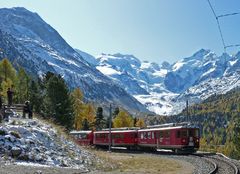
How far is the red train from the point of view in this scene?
169ft

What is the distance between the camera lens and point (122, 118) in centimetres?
10844

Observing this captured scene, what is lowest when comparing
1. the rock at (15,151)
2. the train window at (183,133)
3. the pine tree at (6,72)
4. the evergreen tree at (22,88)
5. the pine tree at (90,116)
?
the rock at (15,151)

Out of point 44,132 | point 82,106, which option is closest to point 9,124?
point 44,132

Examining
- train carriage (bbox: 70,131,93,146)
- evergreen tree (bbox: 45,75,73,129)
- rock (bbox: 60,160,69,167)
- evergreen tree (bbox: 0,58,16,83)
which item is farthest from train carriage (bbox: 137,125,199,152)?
evergreen tree (bbox: 0,58,16,83)

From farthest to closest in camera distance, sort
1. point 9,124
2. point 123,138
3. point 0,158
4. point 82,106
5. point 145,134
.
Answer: point 82,106 → point 123,138 → point 145,134 → point 9,124 → point 0,158

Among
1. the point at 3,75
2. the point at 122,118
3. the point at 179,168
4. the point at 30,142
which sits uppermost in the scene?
the point at 3,75

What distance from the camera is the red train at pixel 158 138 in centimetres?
5166

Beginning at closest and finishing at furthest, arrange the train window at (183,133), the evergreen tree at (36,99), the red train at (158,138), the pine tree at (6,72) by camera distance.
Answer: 1. the train window at (183,133)
2. the red train at (158,138)
3. the evergreen tree at (36,99)
4. the pine tree at (6,72)

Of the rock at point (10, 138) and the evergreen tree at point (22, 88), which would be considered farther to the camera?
the evergreen tree at point (22, 88)

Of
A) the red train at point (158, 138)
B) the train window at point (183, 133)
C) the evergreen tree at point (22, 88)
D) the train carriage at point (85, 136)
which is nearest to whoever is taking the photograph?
the train window at point (183, 133)

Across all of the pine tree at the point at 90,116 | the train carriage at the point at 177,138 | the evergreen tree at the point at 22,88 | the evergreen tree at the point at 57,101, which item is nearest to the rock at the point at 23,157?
the train carriage at the point at 177,138

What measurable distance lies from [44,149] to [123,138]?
131 ft

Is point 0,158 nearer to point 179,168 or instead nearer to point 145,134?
point 179,168

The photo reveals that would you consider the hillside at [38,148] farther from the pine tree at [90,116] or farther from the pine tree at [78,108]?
the pine tree at [90,116]
